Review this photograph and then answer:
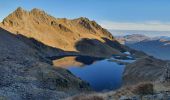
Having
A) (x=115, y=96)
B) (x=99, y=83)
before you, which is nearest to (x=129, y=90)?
(x=115, y=96)

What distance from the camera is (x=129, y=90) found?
2303 centimetres

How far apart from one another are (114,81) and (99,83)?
9.31 metres

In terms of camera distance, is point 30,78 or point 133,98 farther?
point 30,78

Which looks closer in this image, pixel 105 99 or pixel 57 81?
pixel 105 99

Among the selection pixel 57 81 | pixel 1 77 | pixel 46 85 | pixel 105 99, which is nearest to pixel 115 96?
pixel 105 99

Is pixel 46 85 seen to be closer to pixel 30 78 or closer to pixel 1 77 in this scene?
pixel 30 78

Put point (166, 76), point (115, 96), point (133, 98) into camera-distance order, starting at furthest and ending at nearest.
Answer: point (166, 76) < point (115, 96) < point (133, 98)

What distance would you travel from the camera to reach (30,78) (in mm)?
80750

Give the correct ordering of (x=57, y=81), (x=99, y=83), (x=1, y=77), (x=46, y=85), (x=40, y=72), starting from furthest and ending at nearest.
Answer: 1. (x=99, y=83)
2. (x=40, y=72)
3. (x=57, y=81)
4. (x=46, y=85)
5. (x=1, y=77)

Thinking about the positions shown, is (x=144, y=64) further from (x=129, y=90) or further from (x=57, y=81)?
→ (x=129, y=90)

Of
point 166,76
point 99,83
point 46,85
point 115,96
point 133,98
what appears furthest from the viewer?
point 99,83

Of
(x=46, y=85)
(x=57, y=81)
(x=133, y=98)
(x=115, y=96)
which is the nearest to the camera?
(x=133, y=98)

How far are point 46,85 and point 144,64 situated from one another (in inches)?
2143

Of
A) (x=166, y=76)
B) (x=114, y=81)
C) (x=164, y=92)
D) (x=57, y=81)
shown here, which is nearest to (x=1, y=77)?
(x=57, y=81)
